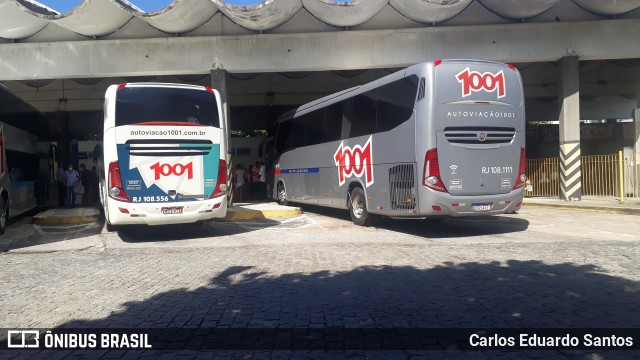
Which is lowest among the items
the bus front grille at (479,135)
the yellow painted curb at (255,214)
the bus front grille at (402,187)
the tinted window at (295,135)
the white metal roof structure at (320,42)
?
the yellow painted curb at (255,214)

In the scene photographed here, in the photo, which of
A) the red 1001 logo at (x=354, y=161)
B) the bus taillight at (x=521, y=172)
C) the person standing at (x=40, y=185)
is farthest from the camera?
the person standing at (x=40, y=185)

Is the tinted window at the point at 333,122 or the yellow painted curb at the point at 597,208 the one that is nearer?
the tinted window at the point at 333,122

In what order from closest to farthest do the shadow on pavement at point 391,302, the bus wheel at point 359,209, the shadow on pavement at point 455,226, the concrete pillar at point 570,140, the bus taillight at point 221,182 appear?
the shadow on pavement at point 391,302 < the bus taillight at point 221,182 < the shadow on pavement at point 455,226 < the bus wheel at point 359,209 < the concrete pillar at point 570,140

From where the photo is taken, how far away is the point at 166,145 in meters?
9.82

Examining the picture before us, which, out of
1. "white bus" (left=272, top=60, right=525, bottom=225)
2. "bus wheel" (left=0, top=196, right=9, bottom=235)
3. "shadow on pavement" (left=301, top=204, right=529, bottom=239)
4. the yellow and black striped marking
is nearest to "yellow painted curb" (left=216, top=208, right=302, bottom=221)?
"shadow on pavement" (left=301, top=204, right=529, bottom=239)

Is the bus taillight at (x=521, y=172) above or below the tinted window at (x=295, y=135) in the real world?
below

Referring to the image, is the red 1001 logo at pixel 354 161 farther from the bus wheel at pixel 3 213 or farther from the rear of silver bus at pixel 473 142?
the bus wheel at pixel 3 213

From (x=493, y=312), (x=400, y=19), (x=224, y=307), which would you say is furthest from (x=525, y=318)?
(x=400, y=19)

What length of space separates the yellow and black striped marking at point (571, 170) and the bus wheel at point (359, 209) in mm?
10621

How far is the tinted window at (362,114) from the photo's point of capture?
1119 centimetres

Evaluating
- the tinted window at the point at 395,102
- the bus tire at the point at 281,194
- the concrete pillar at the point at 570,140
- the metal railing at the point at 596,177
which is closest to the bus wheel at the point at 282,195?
the bus tire at the point at 281,194

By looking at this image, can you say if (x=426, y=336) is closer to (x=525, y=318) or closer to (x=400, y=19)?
(x=525, y=318)

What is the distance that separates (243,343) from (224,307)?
104 cm

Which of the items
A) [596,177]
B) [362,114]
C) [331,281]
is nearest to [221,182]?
[362,114]
